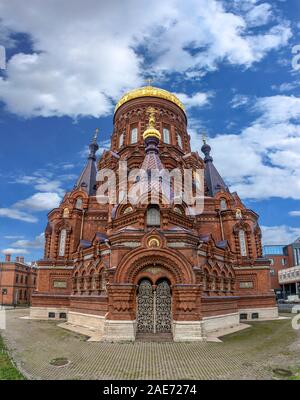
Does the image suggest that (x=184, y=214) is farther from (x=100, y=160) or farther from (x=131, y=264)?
(x=100, y=160)

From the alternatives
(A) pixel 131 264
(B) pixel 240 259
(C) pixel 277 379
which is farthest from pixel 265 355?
(B) pixel 240 259

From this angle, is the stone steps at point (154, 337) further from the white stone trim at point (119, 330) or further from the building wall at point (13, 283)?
the building wall at point (13, 283)

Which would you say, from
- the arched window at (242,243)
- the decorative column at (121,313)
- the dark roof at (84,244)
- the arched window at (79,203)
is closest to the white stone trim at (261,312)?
the arched window at (242,243)

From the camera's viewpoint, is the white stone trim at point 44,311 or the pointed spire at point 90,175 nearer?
the white stone trim at point 44,311

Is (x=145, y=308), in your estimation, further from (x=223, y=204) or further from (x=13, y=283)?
(x=13, y=283)

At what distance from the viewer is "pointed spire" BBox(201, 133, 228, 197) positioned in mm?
25297

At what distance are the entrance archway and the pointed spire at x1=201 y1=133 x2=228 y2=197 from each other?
44.6 feet

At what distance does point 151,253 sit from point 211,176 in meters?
15.9

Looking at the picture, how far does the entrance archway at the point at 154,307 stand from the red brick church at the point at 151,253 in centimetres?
5

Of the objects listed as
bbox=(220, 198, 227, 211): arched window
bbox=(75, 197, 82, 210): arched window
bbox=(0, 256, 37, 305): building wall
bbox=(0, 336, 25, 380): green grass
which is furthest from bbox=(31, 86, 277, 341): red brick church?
bbox=(0, 256, 37, 305): building wall

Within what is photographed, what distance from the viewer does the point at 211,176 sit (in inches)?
1069

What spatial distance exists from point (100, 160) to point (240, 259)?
15659mm

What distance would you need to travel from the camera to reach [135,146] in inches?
973

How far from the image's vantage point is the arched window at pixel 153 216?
14.9 m
